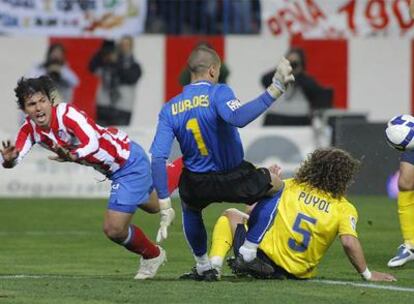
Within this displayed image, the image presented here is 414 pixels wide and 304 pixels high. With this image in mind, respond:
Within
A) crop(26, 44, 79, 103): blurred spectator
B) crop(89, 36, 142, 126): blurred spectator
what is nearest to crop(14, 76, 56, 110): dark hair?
crop(26, 44, 79, 103): blurred spectator

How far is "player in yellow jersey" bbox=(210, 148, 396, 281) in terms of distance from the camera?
35.8ft

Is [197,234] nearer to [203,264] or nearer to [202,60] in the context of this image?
[203,264]

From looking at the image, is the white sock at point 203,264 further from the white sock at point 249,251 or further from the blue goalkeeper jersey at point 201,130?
the blue goalkeeper jersey at point 201,130

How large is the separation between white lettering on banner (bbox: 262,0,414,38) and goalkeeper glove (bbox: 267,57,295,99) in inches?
572

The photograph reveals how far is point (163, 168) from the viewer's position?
10.8 meters

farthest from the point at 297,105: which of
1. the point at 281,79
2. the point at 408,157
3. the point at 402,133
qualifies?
the point at 281,79

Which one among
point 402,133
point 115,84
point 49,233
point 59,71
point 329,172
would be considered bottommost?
point 49,233

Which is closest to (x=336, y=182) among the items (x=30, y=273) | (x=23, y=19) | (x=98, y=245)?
(x=30, y=273)

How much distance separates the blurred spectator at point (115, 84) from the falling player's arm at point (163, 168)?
14.2m

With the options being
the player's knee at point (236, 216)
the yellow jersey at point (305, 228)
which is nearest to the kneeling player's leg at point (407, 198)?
the yellow jersey at point (305, 228)

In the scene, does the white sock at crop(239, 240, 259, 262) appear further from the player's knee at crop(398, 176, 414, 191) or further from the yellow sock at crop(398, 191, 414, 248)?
the player's knee at crop(398, 176, 414, 191)

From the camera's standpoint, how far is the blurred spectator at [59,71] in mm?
24531

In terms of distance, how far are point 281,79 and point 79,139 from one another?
1.84m

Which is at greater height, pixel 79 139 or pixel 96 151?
pixel 79 139
